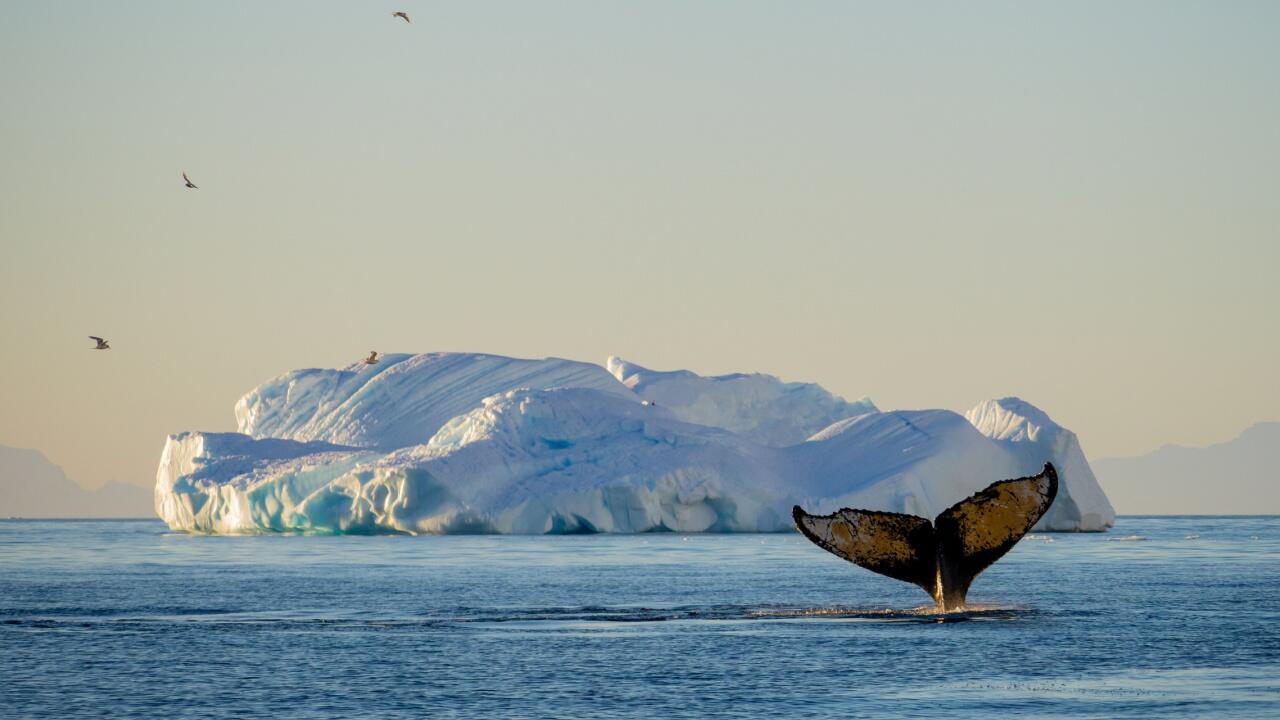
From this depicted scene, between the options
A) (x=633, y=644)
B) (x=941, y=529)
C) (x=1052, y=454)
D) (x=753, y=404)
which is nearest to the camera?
(x=633, y=644)

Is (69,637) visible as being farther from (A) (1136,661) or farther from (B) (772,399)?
(B) (772,399)

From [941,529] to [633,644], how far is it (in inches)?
218

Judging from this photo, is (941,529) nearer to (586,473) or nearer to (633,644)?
(633,644)

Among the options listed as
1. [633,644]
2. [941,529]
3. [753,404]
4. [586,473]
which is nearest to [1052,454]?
[753,404]

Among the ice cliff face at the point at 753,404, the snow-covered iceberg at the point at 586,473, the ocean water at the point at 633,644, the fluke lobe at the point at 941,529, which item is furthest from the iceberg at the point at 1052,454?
the fluke lobe at the point at 941,529

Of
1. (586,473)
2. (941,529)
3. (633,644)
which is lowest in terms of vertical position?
(633,644)

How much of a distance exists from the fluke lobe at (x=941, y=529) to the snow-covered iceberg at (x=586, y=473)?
4881 cm

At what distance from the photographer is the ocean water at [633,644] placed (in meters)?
23.2

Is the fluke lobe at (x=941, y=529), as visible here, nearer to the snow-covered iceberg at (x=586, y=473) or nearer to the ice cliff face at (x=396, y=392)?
the snow-covered iceberg at (x=586, y=473)

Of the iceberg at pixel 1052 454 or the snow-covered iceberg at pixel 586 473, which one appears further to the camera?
the iceberg at pixel 1052 454

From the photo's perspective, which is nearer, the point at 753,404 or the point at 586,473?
the point at 586,473

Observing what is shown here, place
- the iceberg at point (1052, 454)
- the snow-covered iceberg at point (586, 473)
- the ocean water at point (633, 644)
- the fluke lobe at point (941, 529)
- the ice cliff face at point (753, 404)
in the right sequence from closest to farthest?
the ocean water at point (633, 644) < the fluke lobe at point (941, 529) < the snow-covered iceberg at point (586, 473) < the iceberg at point (1052, 454) < the ice cliff face at point (753, 404)

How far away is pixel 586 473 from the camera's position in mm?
80438

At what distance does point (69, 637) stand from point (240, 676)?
7.14 meters
